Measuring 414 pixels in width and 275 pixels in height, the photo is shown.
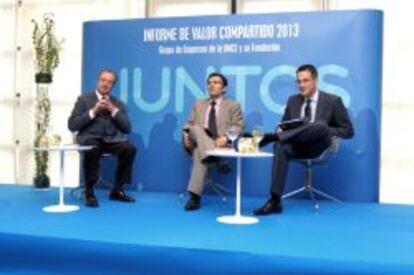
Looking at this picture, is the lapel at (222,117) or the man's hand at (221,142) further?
the lapel at (222,117)

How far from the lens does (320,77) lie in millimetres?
5434

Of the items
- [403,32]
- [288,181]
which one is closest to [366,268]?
[288,181]

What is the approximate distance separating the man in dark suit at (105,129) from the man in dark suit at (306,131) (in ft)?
4.42

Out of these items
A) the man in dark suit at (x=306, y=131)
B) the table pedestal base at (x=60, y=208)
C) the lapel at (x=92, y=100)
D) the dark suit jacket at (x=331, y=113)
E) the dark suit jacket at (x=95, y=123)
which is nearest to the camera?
the man in dark suit at (x=306, y=131)

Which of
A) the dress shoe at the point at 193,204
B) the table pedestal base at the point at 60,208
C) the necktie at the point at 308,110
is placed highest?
the necktie at the point at 308,110

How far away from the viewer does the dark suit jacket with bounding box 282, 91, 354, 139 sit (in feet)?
15.6

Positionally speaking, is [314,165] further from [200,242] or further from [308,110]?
[200,242]

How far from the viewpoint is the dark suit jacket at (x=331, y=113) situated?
4758 millimetres

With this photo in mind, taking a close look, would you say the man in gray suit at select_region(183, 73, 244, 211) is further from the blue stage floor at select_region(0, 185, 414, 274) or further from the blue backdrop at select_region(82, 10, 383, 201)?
the blue backdrop at select_region(82, 10, 383, 201)

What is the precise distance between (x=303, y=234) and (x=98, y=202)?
214 centimetres

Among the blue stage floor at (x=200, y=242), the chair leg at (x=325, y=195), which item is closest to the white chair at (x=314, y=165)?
the chair leg at (x=325, y=195)

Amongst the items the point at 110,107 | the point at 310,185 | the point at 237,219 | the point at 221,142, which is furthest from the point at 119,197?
the point at 310,185

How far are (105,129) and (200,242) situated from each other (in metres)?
2.14

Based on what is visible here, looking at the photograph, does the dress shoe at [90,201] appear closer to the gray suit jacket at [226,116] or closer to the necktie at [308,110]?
the gray suit jacket at [226,116]
